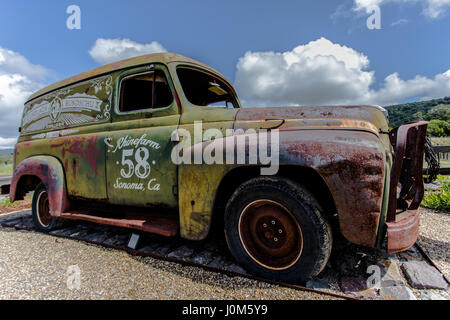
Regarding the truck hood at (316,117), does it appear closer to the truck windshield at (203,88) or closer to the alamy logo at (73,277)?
the truck windshield at (203,88)

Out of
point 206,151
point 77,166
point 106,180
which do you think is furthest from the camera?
point 77,166

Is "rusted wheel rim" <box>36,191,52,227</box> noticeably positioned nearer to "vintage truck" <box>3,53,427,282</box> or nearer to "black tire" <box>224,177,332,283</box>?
"vintage truck" <box>3,53,427,282</box>

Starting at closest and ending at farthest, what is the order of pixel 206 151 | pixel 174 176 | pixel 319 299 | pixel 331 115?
1. pixel 319 299
2. pixel 331 115
3. pixel 206 151
4. pixel 174 176

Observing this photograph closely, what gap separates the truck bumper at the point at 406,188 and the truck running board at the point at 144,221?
1800 millimetres

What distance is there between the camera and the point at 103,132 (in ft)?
9.84

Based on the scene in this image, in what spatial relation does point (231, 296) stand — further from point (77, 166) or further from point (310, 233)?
point (77, 166)

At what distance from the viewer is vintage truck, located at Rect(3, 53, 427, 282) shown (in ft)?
5.67

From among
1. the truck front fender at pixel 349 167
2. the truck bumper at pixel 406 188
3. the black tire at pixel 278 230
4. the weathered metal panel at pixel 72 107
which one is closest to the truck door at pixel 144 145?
the weathered metal panel at pixel 72 107

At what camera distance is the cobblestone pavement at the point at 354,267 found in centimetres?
176

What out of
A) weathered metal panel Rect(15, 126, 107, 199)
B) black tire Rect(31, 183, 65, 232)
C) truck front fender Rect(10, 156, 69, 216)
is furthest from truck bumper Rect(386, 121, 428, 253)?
black tire Rect(31, 183, 65, 232)

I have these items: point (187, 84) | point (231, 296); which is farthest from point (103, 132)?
point (231, 296)

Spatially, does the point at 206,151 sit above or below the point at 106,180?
above
